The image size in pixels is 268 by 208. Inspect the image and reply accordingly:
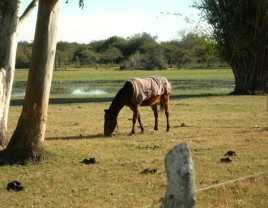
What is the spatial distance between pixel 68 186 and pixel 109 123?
5.57 metres

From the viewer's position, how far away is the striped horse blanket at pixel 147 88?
45.3 feet

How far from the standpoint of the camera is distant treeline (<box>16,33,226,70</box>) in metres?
83.9

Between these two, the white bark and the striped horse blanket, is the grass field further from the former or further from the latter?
the white bark

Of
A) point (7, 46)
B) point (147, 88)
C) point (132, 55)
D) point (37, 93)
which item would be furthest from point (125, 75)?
point (37, 93)

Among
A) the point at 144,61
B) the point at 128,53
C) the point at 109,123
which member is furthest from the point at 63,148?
the point at 128,53

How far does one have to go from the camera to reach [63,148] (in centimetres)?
1159

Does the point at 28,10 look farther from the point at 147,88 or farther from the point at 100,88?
the point at 100,88

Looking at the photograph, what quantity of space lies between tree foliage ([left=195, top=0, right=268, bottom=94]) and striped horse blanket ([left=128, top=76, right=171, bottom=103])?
53.1 feet

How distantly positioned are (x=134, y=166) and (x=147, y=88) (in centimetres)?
479

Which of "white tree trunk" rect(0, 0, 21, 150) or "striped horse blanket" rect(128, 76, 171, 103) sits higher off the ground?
"white tree trunk" rect(0, 0, 21, 150)

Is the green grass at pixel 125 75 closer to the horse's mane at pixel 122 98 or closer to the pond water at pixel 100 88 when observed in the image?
the pond water at pixel 100 88

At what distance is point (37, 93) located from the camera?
959 centimetres

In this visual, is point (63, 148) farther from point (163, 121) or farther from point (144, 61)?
point (144, 61)

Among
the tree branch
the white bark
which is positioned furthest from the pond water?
the white bark
